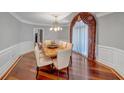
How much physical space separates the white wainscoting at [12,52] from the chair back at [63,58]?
450mm

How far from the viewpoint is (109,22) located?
137 centimetres

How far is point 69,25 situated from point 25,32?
50 cm

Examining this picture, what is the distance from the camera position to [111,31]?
1.39 m

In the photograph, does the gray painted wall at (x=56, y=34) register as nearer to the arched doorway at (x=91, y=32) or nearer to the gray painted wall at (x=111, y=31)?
the arched doorway at (x=91, y=32)

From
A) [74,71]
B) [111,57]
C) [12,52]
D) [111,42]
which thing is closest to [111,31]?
[111,42]

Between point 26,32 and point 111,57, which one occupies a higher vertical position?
point 26,32

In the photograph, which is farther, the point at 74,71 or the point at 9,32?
the point at 9,32

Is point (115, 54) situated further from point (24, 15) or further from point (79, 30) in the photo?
point (24, 15)

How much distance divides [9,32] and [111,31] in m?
1.23

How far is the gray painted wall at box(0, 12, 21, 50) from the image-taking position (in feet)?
4.70

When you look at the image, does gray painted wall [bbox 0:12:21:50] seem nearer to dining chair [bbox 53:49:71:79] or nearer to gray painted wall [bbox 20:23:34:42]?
gray painted wall [bbox 20:23:34:42]

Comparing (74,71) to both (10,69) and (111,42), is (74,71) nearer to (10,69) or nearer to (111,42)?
(111,42)

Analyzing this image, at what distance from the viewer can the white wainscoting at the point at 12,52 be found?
4.62 feet
